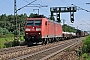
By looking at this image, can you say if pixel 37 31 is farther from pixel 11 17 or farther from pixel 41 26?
pixel 11 17

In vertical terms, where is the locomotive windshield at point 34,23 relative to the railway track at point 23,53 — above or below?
above

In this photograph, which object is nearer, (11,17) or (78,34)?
(78,34)

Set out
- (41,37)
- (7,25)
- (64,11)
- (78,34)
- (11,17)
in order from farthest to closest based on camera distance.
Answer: (11,17) < (7,25) < (78,34) < (64,11) < (41,37)

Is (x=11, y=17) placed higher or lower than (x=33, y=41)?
higher

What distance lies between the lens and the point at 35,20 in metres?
32.7

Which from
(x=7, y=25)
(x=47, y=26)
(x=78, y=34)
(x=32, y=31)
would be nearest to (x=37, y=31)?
(x=32, y=31)

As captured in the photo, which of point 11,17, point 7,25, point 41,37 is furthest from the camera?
point 11,17

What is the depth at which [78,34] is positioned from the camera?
92062 mm

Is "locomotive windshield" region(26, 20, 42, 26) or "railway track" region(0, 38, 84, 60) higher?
"locomotive windshield" region(26, 20, 42, 26)

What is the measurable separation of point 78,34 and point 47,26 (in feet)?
190

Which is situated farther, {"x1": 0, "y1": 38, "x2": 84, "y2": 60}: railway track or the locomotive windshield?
the locomotive windshield

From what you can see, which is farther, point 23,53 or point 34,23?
point 34,23

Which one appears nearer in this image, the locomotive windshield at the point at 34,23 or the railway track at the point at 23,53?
the railway track at the point at 23,53

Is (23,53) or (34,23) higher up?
(34,23)
